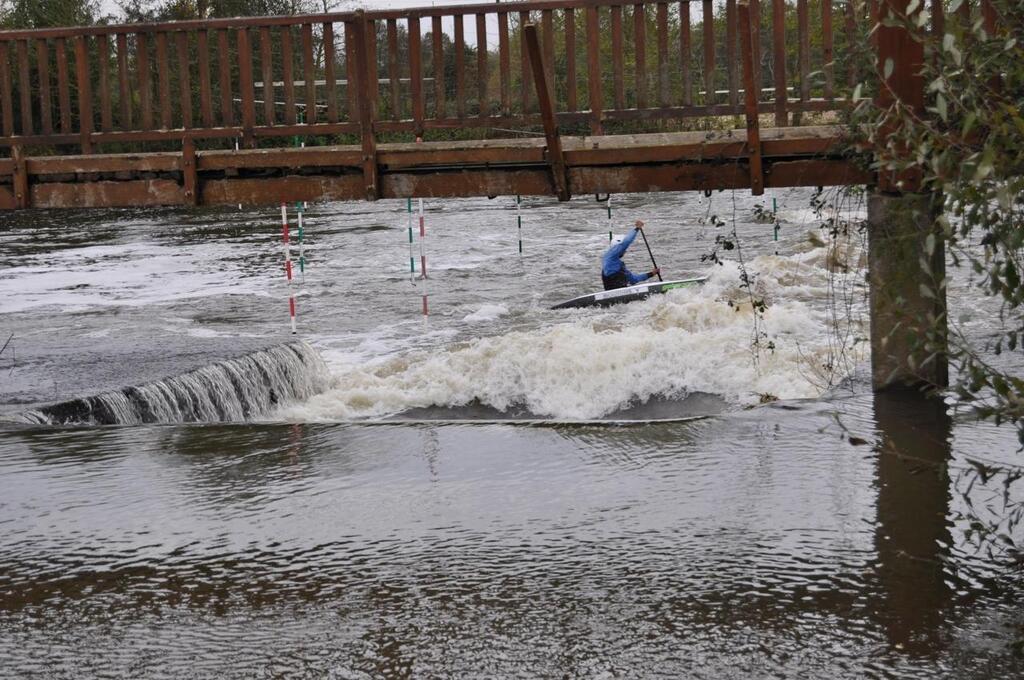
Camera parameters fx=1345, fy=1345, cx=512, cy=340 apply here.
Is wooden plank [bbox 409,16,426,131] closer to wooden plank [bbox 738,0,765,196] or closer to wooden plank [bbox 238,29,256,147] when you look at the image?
wooden plank [bbox 238,29,256,147]

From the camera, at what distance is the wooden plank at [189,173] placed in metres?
9.52

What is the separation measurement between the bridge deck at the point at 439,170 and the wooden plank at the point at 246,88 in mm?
433

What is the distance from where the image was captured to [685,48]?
29.3 ft

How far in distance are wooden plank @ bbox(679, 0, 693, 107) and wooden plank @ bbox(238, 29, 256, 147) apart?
2.87 meters

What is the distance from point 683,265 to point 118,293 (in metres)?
8.83

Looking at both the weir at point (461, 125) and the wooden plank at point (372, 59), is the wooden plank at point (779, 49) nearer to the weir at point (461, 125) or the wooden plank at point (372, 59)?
the weir at point (461, 125)

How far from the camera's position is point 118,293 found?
20094mm

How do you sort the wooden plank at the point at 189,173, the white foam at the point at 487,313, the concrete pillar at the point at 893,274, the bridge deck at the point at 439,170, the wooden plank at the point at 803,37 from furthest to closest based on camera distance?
the white foam at the point at 487,313
the wooden plank at the point at 189,173
the bridge deck at the point at 439,170
the wooden plank at the point at 803,37
the concrete pillar at the point at 893,274

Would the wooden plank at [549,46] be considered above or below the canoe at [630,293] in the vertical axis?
above

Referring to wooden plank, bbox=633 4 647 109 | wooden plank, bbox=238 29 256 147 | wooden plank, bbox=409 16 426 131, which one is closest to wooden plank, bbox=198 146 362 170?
wooden plank, bbox=238 29 256 147

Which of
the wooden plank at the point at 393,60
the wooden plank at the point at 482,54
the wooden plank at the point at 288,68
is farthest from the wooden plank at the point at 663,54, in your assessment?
the wooden plank at the point at 288,68

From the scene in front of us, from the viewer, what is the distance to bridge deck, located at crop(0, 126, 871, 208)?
30.4ft

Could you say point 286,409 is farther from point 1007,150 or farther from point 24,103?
point 1007,150

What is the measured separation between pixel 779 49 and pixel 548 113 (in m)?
1.58
